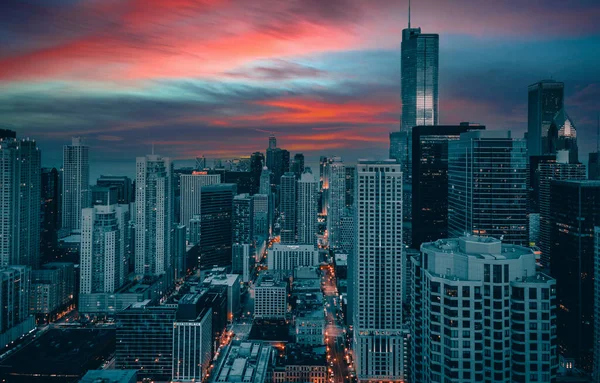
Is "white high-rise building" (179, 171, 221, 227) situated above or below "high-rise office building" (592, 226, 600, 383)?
above

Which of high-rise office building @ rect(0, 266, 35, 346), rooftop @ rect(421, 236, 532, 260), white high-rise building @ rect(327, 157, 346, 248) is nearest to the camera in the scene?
rooftop @ rect(421, 236, 532, 260)

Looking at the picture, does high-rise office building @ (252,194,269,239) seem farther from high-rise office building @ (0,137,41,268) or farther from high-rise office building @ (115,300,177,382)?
high-rise office building @ (115,300,177,382)

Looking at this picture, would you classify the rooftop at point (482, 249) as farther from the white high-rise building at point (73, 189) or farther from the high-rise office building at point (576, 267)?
the white high-rise building at point (73, 189)

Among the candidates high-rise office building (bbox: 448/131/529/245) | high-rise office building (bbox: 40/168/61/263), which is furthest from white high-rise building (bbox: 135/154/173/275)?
high-rise office building (bbox: 448/131/529/245)

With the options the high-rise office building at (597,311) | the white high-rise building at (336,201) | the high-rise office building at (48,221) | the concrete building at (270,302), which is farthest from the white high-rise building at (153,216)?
the high-rise office building at (597,311)

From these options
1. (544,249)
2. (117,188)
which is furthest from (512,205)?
(117,188)

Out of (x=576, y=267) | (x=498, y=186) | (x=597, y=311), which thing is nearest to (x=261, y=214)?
(x=498, y=186)
